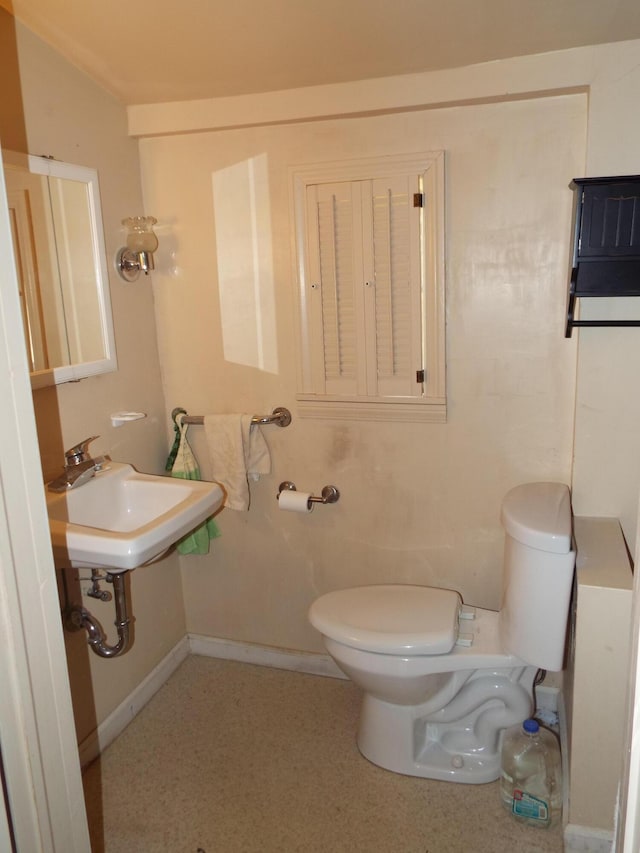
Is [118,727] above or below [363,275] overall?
below

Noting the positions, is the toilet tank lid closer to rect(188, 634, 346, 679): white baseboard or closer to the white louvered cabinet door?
the white louvered cabinet door

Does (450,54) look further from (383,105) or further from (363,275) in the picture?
(363,275)

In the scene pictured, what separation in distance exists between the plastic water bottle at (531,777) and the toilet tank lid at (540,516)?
57cm

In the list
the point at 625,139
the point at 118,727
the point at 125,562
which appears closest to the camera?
the point at 125,562

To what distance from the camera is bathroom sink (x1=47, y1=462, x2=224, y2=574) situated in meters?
1.61

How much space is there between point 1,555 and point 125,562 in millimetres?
943

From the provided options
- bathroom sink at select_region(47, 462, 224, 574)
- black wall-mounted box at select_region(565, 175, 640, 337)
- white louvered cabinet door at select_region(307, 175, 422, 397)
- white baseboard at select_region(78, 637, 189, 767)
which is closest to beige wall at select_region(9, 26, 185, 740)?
white baseboard at select_region(78, 637, 189, 767)

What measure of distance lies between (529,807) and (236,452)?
138cm

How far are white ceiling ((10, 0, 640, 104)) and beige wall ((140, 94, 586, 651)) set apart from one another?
19 cm

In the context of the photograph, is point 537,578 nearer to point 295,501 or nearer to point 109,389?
point 295,501

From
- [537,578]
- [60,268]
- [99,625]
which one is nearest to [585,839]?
[537,578]

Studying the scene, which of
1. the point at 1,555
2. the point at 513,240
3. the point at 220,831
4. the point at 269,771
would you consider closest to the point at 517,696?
the point at 269,771

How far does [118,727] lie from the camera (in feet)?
7.50

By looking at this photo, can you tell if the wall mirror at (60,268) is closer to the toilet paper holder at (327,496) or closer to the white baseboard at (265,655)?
the toilet paper holder at (327,496)
